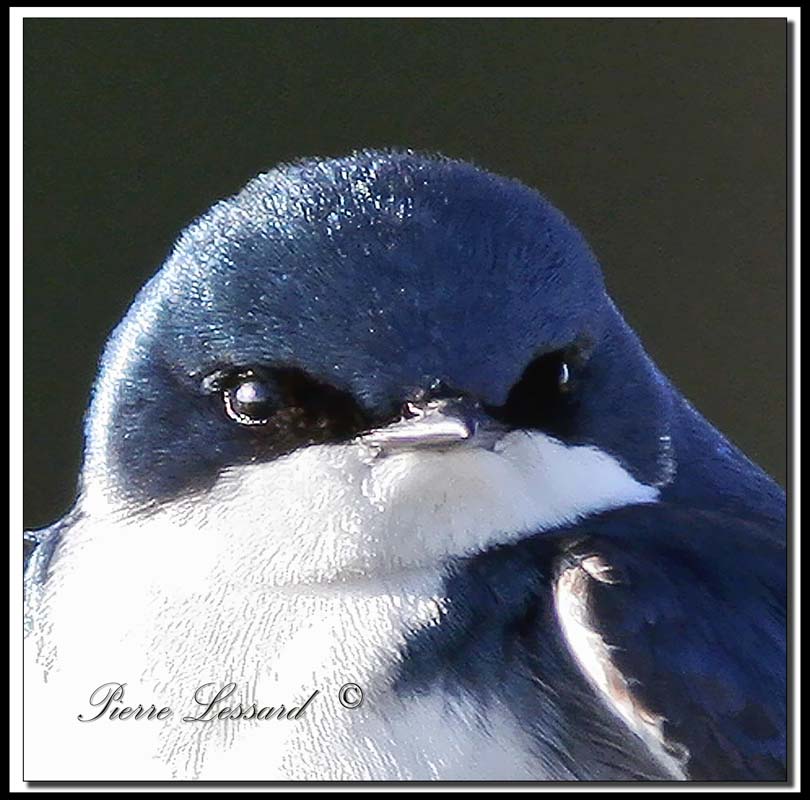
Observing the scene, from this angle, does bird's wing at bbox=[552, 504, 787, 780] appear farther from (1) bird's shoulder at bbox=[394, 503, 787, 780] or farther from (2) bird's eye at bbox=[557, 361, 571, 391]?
(2) bird's eye at bbox=[557, 361, 571, 391]

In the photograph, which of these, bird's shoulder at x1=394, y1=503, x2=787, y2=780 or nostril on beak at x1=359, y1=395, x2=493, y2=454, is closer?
nostril on beak at x1=359, y1=395, x2=493, y2=454

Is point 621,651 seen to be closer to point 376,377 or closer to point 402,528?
point 402,528

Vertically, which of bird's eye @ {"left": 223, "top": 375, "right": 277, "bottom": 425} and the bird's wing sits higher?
bird's eye @ {"left": 223, "top": 375, "right": 277, "bottom": 425}

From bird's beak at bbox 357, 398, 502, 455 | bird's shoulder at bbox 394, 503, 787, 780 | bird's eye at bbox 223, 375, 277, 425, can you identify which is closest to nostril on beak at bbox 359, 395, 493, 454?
bird's beak at bbox 357, 398, 502, 455

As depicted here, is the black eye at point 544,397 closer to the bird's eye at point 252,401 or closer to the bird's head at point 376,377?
the bird's head at point 376,377

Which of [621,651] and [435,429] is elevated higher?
[435,429]

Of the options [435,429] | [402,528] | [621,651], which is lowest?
[621,651]

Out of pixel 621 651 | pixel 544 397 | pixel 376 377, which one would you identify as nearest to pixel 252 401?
pixel 376 377

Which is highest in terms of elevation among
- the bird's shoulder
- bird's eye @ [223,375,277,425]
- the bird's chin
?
bird's eye @ [223,375,277,425]

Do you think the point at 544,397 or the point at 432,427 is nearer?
the point at 432,427
